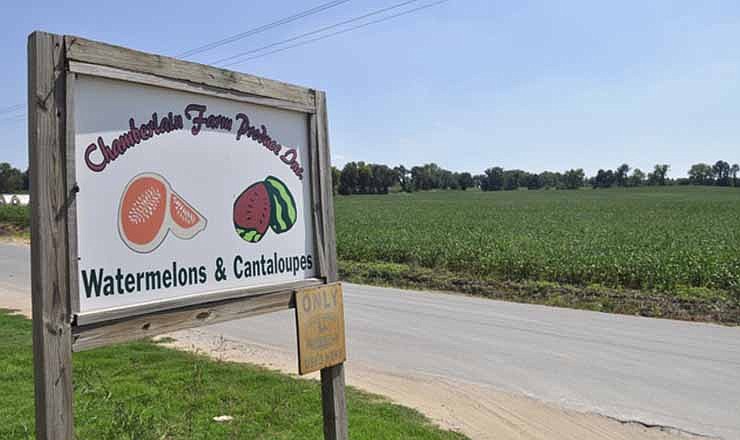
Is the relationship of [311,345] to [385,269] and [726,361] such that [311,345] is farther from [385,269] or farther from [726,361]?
[385,269]

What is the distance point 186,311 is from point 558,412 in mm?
3638

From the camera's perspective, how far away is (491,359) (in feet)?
23.0

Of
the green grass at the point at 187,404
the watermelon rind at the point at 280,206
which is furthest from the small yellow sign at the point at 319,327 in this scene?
the green grass at the point at 187,404

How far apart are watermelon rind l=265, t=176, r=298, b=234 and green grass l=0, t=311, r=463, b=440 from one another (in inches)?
54.9

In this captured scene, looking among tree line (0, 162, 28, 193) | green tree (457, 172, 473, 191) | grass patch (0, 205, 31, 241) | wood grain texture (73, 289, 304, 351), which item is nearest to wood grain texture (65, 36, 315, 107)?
wood grain texture (73, 289, 304, 351)

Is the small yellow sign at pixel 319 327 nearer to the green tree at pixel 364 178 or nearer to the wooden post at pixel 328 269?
the wooden post at pixel 328 269

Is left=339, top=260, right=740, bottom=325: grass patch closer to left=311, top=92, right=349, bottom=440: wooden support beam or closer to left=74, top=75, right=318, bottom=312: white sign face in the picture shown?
left=311, top=92, right=349, bottom=440: wooden support beam

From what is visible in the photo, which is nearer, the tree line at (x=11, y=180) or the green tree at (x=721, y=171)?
the tree line at (x=11, y=180)

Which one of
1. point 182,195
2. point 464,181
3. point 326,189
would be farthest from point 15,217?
point 464,181

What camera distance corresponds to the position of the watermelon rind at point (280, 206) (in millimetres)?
3336

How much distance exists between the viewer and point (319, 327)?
3428 millimetres

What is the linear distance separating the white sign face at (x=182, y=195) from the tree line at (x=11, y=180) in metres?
108

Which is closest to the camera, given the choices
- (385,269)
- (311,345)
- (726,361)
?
(311,345)

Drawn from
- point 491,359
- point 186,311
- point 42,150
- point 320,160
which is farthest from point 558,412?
point 42,150
